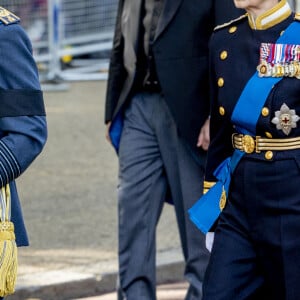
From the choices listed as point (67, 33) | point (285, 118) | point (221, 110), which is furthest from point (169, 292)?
point (67, 33)

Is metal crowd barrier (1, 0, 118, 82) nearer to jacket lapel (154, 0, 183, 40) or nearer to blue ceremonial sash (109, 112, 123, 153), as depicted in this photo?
blue ceremonial sash (109, 112, 123, 153)

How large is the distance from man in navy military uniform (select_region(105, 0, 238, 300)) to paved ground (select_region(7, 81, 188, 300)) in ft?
3.67

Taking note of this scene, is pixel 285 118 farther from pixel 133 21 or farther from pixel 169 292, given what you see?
pixel 169 292

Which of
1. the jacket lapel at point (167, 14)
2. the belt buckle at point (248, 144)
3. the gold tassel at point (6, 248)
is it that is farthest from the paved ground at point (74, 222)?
the gold tassel at point (6, 248)

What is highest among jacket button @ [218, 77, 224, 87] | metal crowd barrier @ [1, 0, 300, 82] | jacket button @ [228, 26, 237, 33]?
jacket button @ [228, 26, 237, 33]

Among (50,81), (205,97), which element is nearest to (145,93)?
(205,97)

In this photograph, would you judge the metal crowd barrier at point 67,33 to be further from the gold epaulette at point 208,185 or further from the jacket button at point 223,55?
the jacket button at point 223,55

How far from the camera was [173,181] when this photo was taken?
18.6 ft

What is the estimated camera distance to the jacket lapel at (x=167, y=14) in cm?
547

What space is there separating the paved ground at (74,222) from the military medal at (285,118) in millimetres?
2698

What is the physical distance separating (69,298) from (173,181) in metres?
1.41

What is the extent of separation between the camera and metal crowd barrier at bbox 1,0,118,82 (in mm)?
14984

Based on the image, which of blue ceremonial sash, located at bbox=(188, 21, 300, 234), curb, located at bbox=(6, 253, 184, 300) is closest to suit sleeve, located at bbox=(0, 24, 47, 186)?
blue ceremonial sash, located at bbox=(188, 21, 300, 234)

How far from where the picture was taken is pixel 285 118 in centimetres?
426
